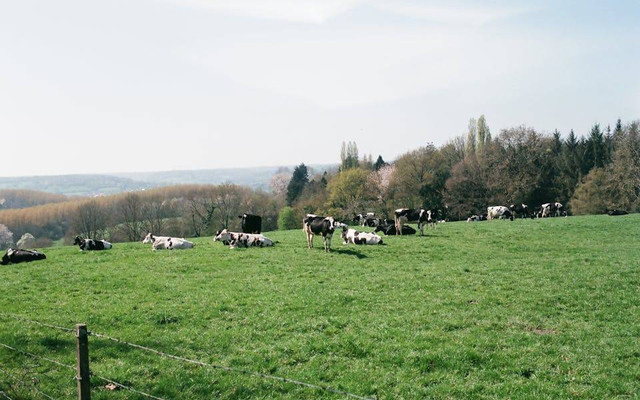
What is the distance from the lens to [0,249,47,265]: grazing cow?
2286 centimetres

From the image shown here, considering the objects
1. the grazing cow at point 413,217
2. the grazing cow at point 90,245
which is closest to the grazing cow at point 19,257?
the grazing cow at point 90,245

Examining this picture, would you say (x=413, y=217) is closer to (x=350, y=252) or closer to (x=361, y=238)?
(x=361, y=238)

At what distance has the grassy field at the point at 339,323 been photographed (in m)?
9.51

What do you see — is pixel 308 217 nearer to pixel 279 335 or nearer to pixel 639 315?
pixel 279 335

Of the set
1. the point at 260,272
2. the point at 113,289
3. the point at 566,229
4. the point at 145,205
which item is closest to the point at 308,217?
the point at 260,272

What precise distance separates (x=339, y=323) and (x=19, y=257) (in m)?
18.5

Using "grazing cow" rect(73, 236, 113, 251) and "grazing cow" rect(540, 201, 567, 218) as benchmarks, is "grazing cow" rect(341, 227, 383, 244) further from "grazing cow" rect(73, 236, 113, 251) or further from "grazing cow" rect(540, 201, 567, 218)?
"grazing cow" rect(540, 201, 567, 218)

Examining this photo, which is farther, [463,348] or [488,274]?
[488,274]

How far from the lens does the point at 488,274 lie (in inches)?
735

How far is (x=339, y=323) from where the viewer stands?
1290 cm

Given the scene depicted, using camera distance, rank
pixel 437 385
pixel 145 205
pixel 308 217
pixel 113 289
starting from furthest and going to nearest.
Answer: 1. pixel 145 205
2. pixel 308 217
3. pixel 113 289
4. pixel 437 385

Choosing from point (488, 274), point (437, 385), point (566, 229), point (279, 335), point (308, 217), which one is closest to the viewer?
point (437, 385)

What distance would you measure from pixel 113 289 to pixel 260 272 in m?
5.69

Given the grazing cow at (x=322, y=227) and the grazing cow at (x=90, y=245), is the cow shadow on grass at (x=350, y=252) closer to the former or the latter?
the grazing cow at (x=322, y=227)
